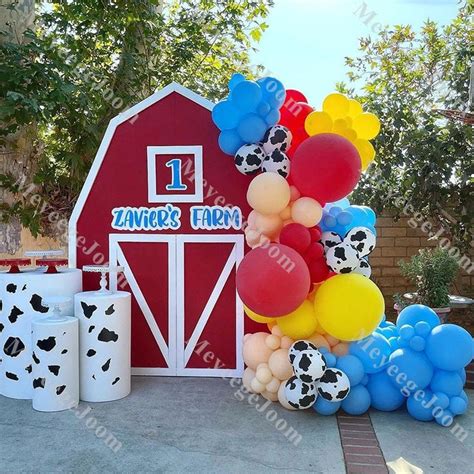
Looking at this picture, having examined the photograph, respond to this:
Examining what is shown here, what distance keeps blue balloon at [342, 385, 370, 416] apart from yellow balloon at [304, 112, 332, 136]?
1811mm

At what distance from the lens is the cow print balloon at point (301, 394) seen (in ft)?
12.0

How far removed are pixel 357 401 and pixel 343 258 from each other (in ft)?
3.22

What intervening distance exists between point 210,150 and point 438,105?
398 centimetres

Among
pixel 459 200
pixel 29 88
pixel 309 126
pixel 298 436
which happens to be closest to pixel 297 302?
pixel 298 436

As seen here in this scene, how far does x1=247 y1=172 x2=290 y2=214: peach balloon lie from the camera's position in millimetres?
3729

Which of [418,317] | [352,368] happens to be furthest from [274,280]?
[418,317]

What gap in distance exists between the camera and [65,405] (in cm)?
391

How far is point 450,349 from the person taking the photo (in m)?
3.61

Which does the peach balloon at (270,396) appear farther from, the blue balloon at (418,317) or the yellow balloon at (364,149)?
the yellow balloon at (364,149)

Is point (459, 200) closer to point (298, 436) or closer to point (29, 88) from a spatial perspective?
point (298, 436)

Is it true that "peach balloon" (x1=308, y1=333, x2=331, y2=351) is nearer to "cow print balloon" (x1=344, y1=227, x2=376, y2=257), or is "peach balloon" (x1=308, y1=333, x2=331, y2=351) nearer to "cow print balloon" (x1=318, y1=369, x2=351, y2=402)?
"cow print balloon" (x1=318, y1=369, x2=351, y2=402)

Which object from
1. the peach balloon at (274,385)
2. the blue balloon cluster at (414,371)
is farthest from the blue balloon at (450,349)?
the peach balloon at (274,385)

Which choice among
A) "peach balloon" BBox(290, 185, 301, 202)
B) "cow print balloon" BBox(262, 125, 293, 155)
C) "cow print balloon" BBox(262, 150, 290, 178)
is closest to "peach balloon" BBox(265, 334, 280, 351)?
"peach balloon" BBox(290, 185, 301, 202)

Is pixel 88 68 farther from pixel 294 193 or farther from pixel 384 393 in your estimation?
pixel 384 393
